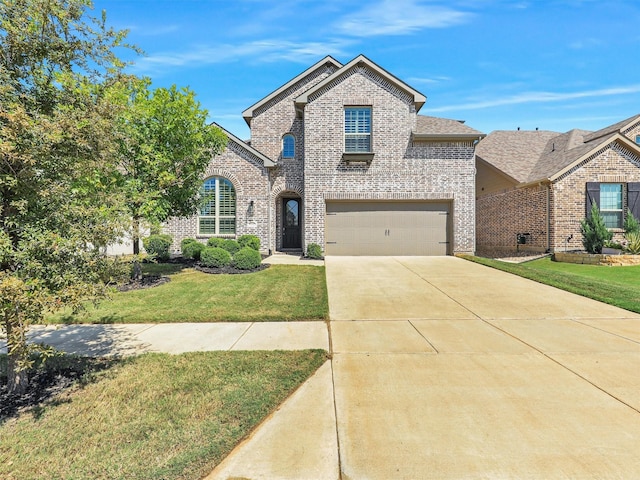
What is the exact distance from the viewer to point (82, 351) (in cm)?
442

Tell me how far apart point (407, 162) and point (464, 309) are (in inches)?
359

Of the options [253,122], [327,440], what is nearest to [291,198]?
[253,122]

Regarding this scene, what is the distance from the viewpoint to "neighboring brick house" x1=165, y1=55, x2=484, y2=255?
14.0 metres

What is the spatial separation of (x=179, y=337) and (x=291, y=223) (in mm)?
11856

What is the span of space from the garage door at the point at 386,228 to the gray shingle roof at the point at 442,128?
3.08 meters

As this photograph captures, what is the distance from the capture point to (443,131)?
14.0 metres

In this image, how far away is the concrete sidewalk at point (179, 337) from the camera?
445 centimetres

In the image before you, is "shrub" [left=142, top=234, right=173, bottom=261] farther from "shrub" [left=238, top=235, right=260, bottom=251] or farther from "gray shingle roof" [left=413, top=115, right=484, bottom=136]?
"gray shingle roof" [left=413, top=115, right=484, bottom=136]

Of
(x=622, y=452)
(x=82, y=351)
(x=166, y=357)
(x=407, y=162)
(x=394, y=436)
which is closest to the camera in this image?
(x=622, y=452)

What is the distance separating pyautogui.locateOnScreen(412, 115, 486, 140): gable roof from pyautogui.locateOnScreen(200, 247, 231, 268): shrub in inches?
366

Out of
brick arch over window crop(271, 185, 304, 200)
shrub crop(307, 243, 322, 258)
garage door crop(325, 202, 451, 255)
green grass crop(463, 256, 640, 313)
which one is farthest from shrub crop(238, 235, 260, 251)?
green grass crop(463, 256, 640, 313)

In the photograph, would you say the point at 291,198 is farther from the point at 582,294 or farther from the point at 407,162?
the point at 582,294

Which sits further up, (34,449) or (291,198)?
(291,198)

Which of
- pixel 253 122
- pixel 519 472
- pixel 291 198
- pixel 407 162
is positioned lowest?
pixel 519 472
